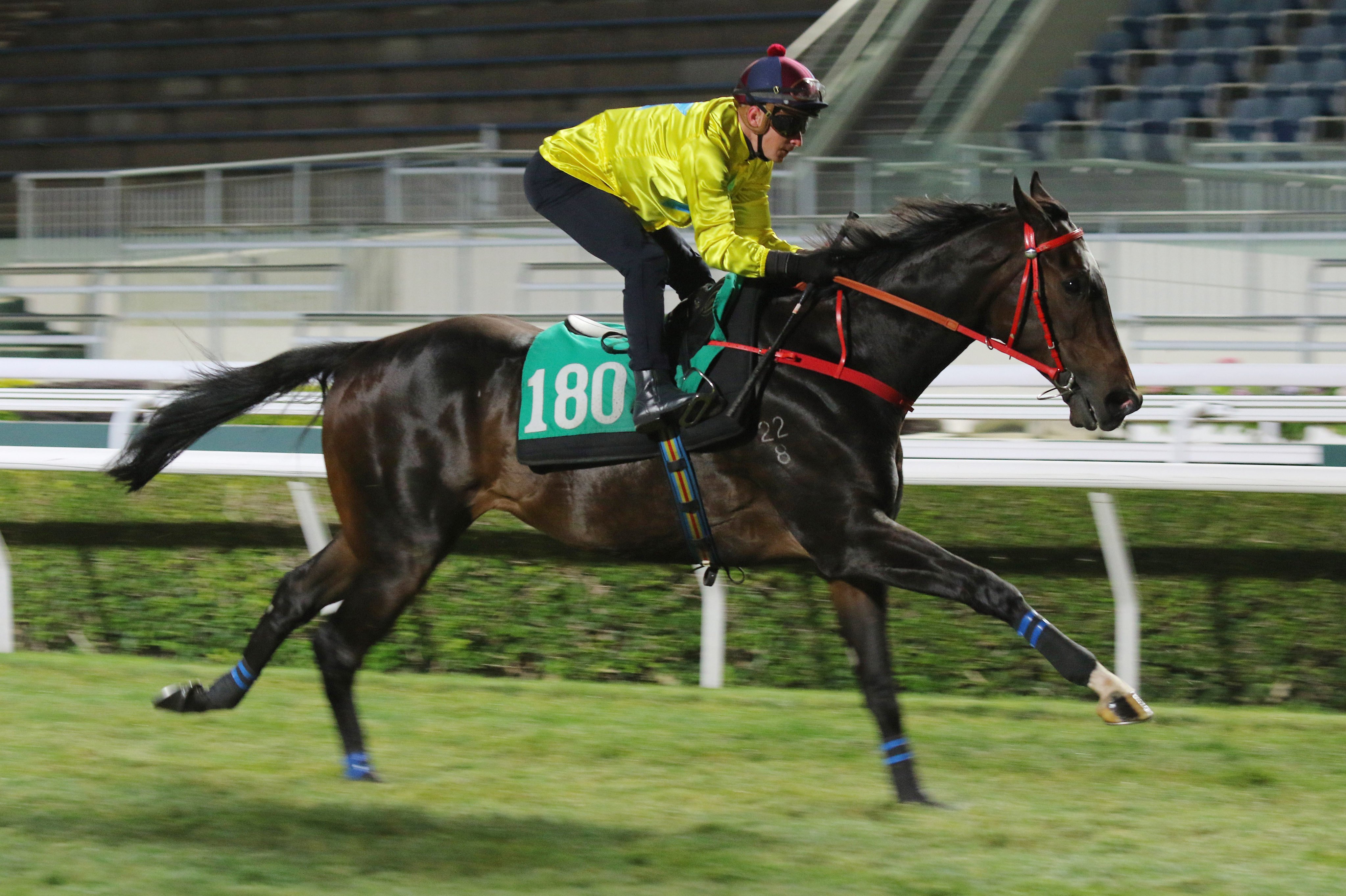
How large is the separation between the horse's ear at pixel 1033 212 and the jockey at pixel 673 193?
1.41ft

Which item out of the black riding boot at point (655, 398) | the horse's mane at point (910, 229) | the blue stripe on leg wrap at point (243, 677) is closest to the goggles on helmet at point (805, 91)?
the horse's mane at point (910, 229)

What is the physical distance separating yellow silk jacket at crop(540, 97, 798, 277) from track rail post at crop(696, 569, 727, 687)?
132 cm

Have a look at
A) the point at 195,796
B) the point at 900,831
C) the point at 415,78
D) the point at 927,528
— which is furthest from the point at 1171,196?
the point at 415,78

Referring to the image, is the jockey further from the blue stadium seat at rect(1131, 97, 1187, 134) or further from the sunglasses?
the blue stadium seat at rect(1131, 97, 1187, 134)

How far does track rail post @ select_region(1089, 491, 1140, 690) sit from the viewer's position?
167 inches

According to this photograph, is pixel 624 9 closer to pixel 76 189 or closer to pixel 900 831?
pixel 76 189

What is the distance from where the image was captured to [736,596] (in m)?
4.75

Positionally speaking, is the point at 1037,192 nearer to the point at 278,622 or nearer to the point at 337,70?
the point at 278,622

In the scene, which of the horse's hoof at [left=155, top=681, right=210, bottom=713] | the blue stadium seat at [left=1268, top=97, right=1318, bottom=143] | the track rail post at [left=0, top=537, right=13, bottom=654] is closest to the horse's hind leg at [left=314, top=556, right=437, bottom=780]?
the horse's hoof at [left=155, top=681, right=210, bottom=713]

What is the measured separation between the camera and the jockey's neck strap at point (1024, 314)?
3168 mm

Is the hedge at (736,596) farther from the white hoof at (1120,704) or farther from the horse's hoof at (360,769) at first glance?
the white hoof at (1120,704)

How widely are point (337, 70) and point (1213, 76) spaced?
290 inches

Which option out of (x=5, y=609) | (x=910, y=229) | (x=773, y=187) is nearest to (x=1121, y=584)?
(x=910, y=229)

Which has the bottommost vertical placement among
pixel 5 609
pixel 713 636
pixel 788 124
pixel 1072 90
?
pixel 5 609
